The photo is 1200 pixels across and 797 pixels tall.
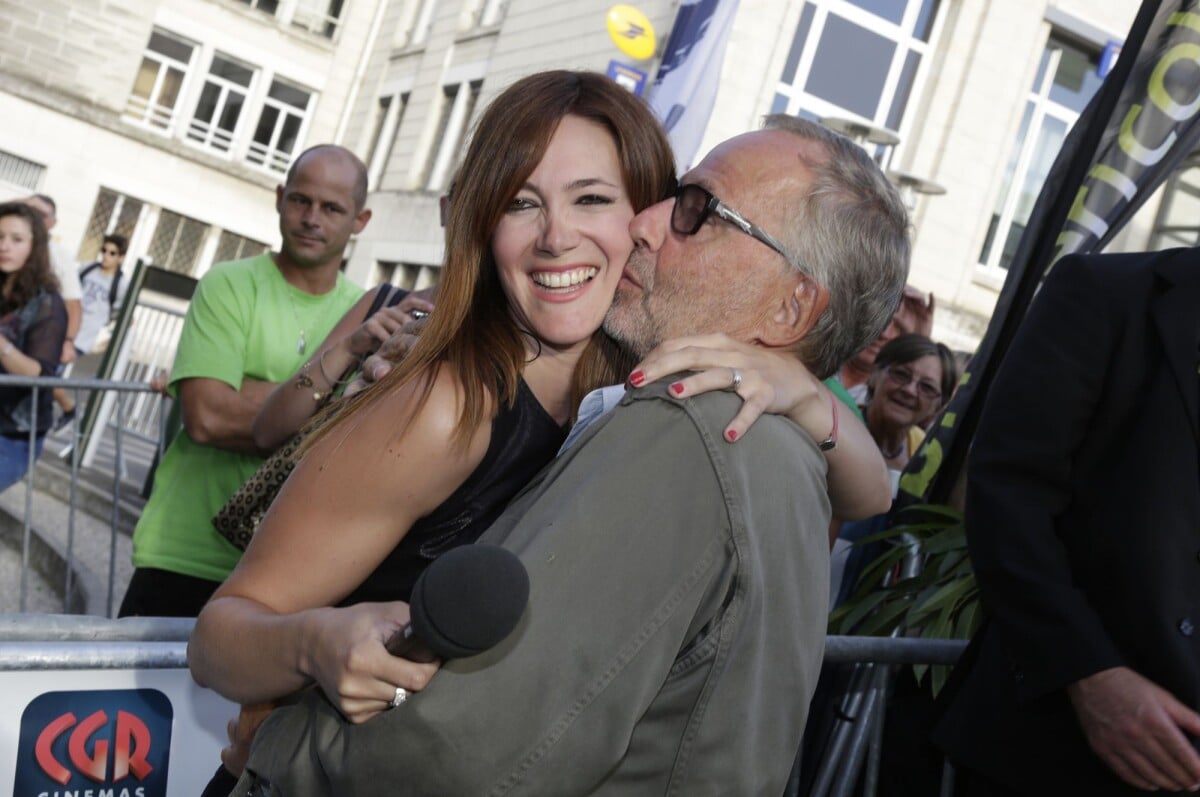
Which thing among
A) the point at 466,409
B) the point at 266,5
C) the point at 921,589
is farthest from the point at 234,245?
the point at 466,409

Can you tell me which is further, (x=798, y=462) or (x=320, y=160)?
(x=320, y=160)

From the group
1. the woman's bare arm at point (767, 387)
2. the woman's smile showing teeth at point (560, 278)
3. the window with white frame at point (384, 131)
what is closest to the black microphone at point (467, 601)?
the woman's bare arm at point (767, 387)

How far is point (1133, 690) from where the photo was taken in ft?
8.38

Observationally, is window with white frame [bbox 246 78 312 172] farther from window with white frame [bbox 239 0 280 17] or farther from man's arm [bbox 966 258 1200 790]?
man's arm [bbox 966 258 1200 790]

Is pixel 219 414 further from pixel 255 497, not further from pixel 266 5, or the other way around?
pixel 266 5

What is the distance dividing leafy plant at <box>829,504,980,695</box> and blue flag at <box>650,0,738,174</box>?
16.2 ft

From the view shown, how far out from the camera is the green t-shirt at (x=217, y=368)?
155 inches

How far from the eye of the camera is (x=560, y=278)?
2230mm

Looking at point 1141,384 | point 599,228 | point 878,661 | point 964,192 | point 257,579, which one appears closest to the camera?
point 257,579

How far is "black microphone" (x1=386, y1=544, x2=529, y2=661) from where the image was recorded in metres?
1.29

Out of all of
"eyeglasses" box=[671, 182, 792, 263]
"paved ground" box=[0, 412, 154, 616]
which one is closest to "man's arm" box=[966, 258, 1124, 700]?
"eyeglasses" box=[671, 182, 792, 263]

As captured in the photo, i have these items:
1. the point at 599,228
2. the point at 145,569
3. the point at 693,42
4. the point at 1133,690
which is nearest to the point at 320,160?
the point at 145,569

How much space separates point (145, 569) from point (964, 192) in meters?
18.8

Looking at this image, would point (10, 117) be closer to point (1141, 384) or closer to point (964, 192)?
point (964, 192)
